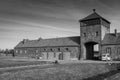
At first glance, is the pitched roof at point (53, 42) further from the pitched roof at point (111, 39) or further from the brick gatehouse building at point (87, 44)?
the pitched roof at point (111, 39)

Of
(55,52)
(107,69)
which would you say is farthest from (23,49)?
(107,69)

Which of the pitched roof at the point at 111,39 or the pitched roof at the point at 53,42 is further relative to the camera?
the pitched roof at the point at 53,42

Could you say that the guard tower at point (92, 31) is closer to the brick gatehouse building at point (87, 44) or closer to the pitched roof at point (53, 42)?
the brick gatehouse building at point (87, 44)

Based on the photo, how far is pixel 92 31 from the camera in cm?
4528

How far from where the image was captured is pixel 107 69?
2520cm

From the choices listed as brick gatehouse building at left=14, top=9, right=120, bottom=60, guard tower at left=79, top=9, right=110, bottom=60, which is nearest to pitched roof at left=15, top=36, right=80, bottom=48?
brick gatehouse building at left=14, top=9, right=120, bottom=60

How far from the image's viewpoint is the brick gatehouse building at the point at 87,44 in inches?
1674

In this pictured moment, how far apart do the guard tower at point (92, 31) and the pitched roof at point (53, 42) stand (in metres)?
3.37

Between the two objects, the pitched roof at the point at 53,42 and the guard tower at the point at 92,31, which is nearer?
the guard tower at the point at 92,31

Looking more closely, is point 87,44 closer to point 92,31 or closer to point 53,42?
point 92,31

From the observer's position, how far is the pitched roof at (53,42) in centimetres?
5140

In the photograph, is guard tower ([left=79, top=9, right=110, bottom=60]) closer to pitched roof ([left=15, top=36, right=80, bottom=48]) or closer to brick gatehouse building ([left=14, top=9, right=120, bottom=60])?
brick gatehouse building ([left=14, top=9, right=120, bottom=60])

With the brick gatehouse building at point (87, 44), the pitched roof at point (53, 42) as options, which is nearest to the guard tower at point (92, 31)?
the brick gatehouse building at point (87, 44)

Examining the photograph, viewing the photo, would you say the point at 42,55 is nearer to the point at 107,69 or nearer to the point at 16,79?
the point at 107,69
